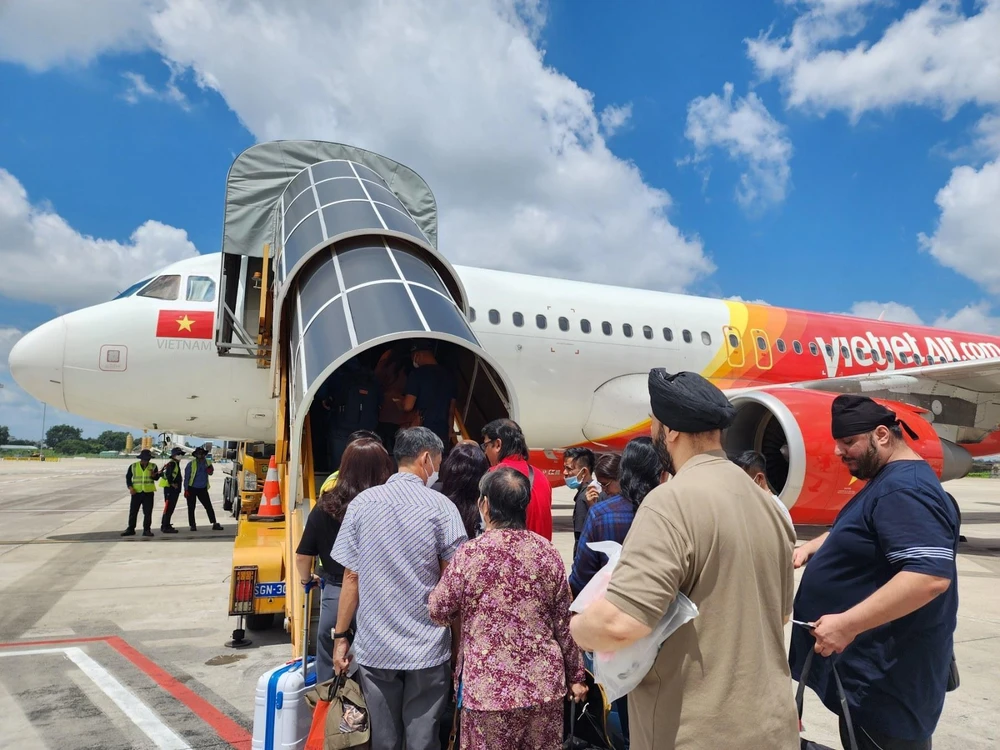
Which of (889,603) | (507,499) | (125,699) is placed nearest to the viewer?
(889,603)

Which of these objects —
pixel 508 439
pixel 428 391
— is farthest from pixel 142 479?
pixel 508 439

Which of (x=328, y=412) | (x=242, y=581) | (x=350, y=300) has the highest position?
(x=350, y=300)

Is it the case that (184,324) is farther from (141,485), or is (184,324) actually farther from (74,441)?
(74,441)

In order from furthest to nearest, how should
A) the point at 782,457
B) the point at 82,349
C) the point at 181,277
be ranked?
the point at 782,457, the point at 181,277, the point at 82,349

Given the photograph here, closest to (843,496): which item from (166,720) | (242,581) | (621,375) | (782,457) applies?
(782,457)

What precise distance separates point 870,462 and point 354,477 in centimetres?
213

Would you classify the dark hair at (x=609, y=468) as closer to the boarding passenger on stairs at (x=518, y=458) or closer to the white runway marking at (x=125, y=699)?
the boarding passenger on stairs at (x=518, y=458)

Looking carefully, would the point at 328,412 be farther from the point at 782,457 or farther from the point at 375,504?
the point at 782,457

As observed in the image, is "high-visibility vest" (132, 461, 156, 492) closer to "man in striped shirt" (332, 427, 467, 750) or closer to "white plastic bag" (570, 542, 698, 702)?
"man in striped shirt" (332, 427, 467, 750)

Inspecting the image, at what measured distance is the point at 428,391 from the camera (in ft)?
16.2

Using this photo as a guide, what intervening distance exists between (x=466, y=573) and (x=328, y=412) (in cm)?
401

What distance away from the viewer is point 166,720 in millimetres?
3631

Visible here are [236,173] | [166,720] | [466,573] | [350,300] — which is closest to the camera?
[466,573]

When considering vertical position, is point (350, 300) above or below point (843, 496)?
above
